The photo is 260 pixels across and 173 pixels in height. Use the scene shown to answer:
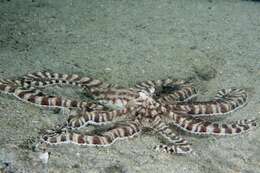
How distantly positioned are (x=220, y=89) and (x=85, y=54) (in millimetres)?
2568

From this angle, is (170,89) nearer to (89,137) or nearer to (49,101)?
(49,101)

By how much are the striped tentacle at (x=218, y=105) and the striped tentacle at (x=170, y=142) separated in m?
0.39

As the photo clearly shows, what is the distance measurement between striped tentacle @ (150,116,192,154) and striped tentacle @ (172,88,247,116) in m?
0.39

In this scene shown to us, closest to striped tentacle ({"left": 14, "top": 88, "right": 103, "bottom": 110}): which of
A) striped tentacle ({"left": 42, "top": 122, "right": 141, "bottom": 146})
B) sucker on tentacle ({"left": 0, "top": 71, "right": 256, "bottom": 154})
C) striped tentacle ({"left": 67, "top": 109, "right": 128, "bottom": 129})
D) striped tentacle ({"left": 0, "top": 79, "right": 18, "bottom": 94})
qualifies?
sucker on tentacle ({"left": 0, "top": 71, "right": 256, "bottom": 154})

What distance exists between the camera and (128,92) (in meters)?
5.30

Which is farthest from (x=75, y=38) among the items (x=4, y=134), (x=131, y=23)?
(x=4, y=134)

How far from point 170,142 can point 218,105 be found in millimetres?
1131

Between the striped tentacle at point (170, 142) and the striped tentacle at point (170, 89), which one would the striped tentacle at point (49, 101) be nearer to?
the striped tentacle at point (170, 142)

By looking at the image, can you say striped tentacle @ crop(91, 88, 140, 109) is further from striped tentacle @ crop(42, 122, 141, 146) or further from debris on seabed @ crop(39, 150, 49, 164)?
debris on seabed @ crop(39, 150, 49, 164)

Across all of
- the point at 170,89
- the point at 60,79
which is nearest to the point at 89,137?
the point at 60,79

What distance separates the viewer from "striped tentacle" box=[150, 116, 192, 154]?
15.6 feet

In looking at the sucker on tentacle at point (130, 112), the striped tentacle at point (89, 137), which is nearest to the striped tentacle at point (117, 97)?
the sucker on tentacle at point (130, 112)

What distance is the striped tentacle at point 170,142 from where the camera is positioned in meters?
4.75

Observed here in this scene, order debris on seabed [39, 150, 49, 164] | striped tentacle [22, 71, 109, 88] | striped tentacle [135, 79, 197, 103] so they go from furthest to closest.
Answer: striped tentacle [22, 71, 109, 88] < striped tentacle [135, 79, 197, 103] < debris on seabed [39, 150, 49, 164]
